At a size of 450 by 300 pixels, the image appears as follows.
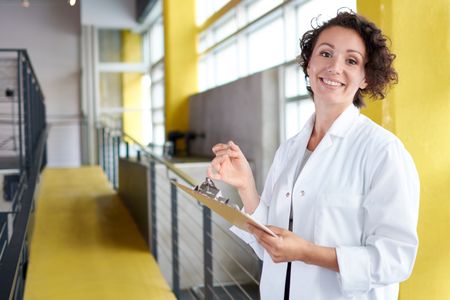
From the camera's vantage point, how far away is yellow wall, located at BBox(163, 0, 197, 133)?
830cm

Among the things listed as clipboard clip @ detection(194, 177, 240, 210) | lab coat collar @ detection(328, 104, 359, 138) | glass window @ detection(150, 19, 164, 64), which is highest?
glass window @ detection(150, 19, 164, 64)

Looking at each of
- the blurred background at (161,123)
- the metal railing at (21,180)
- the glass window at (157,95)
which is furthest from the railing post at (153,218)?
the glass window at (157,95)

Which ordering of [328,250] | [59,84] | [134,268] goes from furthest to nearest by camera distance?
[59,84] < [134,268] < [328,250]

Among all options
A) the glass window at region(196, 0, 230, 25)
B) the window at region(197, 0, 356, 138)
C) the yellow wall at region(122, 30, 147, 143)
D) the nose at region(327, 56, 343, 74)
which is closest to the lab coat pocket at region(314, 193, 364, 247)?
the nose at region(327, 56, 343, 74)

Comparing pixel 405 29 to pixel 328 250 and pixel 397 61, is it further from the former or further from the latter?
pixel 328 250

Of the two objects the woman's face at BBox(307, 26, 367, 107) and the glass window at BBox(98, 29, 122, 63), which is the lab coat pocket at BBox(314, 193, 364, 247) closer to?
the woman's face at BBox(307, 26, 367, 107)

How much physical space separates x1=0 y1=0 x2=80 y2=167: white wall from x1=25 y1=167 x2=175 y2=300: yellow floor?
505 centimetres

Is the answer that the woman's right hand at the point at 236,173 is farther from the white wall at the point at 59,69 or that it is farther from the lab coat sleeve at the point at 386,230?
the white wall at the point at 59,69

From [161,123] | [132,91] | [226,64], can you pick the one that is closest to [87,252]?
[226,64]

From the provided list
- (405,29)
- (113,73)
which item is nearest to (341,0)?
(405,29)

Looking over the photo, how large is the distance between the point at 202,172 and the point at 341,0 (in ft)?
7.67

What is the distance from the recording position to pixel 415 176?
103 centimetres

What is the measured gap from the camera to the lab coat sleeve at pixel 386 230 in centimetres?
98

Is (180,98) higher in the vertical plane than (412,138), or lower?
higher
